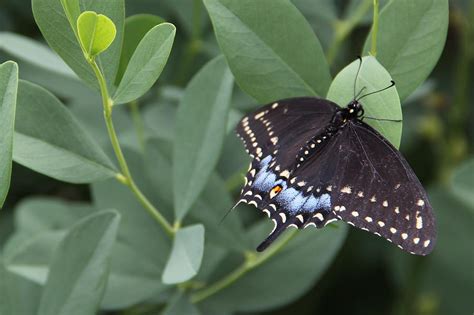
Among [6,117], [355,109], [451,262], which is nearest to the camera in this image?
[6,117]

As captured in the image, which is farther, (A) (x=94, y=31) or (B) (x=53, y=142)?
(B) (x=53, y=142)

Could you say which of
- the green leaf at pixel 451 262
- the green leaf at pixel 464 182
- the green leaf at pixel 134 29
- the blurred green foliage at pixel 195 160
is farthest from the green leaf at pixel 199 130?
the green leaf at pixel 451 262

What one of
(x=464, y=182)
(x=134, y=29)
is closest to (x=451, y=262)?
(x=464, y=182)

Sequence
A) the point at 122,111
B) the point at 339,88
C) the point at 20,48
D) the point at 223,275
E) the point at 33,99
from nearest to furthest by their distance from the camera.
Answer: the point at 339,88
the point at 33,99
the point at 20,48
the point at 223,275
the point at 122,111

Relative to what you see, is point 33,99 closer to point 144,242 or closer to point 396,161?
point 144,242

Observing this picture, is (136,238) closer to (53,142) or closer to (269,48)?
(53,142)

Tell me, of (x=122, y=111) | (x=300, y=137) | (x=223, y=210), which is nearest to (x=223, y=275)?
(x=223, y=210)
